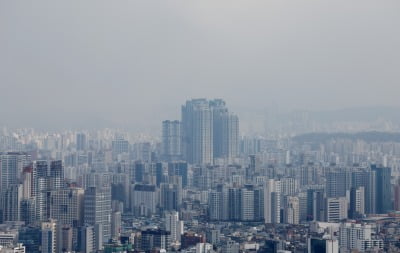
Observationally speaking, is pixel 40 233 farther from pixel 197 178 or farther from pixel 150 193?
pixel 197 178

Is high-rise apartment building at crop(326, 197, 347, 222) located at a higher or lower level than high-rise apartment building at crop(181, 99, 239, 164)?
lower

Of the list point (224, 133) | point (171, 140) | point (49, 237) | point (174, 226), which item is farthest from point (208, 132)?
point (49, 237)

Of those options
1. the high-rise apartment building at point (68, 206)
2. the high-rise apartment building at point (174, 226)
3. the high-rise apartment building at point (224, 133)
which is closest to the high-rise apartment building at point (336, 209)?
the high-rise apartment building at point (174, 226)

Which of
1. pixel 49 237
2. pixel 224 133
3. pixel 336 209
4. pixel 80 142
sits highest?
pixel 224 133

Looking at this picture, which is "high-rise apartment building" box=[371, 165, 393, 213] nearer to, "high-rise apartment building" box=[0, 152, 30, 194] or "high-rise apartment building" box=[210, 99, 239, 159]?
Answer: "high-rise apartment building" box=[210, 99, 239, 159]

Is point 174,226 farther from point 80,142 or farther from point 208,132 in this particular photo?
point 208,132

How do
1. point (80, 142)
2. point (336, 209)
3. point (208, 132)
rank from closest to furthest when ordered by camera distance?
point (336, 209) → point (80, 142) → point (208, 132)

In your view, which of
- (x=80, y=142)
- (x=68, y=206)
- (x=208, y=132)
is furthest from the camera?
(x=208, y=132)

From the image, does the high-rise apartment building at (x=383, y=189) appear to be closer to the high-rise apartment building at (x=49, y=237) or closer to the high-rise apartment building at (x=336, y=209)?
the high-rise apartment building at (x=336, y=209)

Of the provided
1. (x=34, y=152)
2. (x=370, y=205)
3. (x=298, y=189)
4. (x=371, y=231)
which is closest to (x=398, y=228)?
(x=371, y=231)

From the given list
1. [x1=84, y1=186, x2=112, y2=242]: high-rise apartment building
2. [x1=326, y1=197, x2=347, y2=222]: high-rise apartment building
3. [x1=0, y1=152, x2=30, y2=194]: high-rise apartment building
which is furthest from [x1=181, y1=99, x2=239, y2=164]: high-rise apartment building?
→ [x1=84, y1=186, x2=112, y2=242]: high-rise apartment building

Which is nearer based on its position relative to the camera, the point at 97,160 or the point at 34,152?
the point at 34,152
